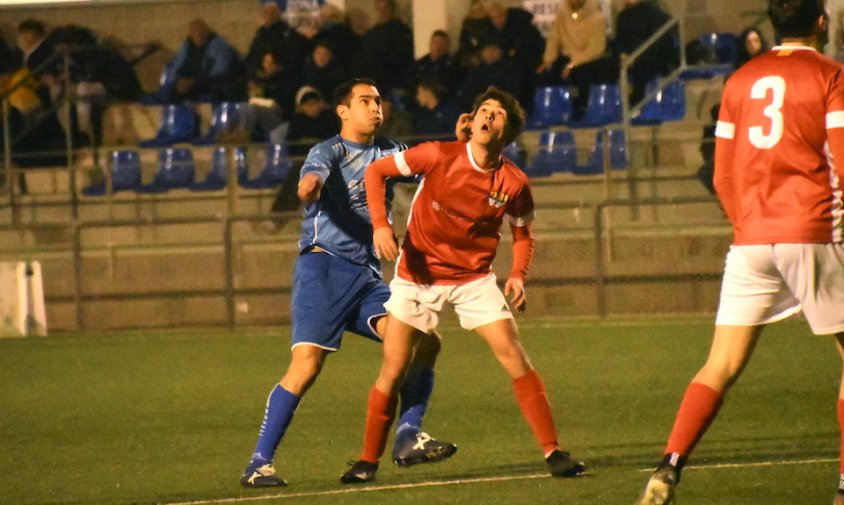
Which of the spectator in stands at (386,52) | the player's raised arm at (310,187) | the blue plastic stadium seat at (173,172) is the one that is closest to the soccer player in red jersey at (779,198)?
the player's raised arm at (310,187)

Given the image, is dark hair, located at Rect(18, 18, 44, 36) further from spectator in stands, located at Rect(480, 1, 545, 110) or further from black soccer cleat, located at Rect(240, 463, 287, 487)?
black soccer cleat, located at Rect(240, 463, 287, 487)

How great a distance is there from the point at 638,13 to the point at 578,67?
966mm

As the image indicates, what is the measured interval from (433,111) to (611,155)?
2225mm

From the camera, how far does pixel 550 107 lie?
56.7 ft

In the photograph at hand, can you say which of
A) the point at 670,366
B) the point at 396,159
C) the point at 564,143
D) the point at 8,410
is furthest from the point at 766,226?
the point at 564,143

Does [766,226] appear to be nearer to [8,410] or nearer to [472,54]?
[8,410]

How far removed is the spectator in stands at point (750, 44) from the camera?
15.5 meters

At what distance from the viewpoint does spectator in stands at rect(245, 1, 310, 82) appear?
60.4 feet

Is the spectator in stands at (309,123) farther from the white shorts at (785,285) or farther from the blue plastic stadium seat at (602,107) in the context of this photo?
the white shorts at (785,285)

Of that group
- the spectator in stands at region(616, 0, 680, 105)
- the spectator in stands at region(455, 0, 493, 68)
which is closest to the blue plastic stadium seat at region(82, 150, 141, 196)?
the spectator in stands at region(455, 0, 493, 68)

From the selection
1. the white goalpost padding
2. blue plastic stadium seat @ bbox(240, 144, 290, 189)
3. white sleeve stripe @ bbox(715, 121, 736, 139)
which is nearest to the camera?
white sleeve stripe @ bbox(715, 121, 736, 139)

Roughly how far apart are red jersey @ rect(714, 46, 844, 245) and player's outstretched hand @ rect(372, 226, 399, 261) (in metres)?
1.59

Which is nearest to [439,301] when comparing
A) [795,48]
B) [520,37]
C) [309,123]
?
[795,48]

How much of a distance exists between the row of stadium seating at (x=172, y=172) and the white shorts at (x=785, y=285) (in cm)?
1230
